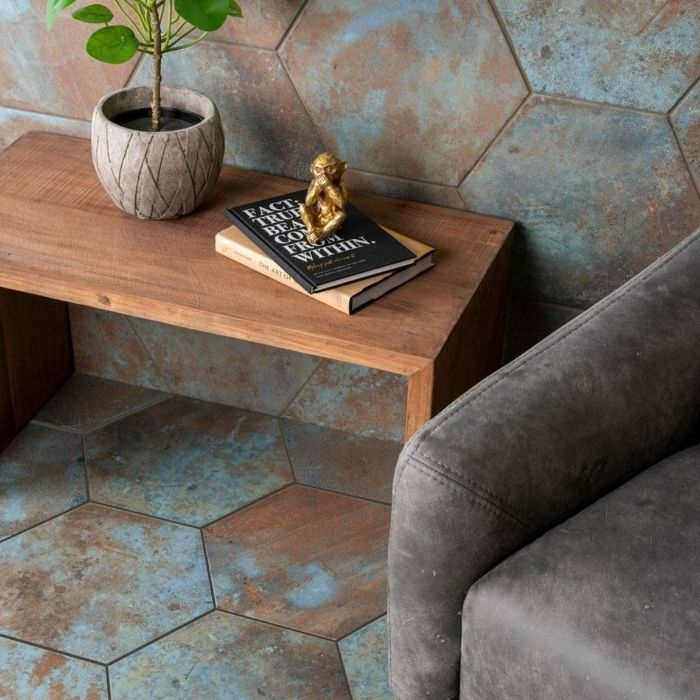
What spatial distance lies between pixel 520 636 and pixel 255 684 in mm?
540

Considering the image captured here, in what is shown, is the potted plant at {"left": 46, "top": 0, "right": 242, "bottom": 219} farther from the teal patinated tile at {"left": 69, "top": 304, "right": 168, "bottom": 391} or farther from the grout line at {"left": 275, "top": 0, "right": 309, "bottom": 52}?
the teal patinated tile at {"left": 69, "top": 304, "right": 168, "bottom": 391}

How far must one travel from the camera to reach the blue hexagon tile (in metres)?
1.50

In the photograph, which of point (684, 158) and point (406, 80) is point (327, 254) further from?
point (684, 158)

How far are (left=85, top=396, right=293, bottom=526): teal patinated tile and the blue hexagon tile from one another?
844mm

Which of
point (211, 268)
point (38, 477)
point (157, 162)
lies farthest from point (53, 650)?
point (157, 162)

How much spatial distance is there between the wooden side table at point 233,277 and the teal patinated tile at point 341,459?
0.28 meters

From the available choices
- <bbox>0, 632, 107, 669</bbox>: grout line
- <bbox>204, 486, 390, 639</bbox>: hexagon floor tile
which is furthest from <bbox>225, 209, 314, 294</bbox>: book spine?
<bbox>0, 632, 107, 669</bbox>: grout line

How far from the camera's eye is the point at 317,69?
165 cm

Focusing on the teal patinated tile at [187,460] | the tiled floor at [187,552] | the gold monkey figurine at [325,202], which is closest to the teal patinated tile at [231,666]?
the tiled floor at [187,552]

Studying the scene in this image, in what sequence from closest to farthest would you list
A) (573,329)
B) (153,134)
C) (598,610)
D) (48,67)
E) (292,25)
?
(598,610)
(573,329)
(153,134)
(292,25)
(48,67)

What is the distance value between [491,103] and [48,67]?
0.75m

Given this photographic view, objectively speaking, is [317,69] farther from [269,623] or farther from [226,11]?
[269,623]

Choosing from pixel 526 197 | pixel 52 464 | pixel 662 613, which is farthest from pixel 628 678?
pixel 52 464

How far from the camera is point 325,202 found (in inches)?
59.0
